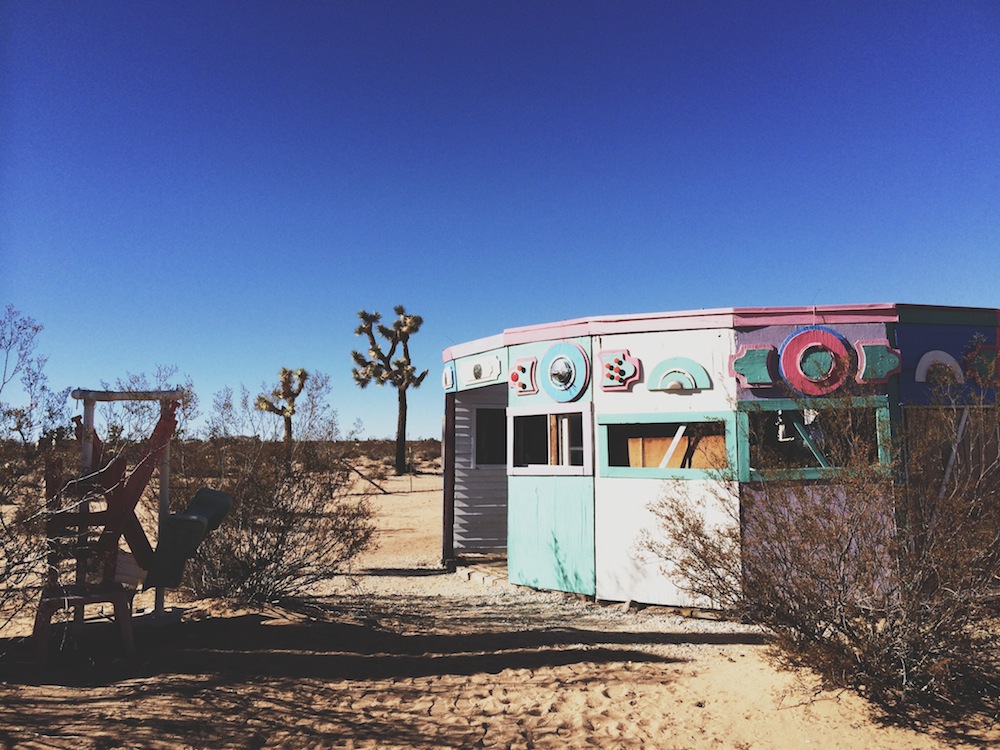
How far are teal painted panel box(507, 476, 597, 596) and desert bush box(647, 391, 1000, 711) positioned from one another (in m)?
3.40

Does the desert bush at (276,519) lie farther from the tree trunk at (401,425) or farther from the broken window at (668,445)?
the tree trunk at (401,425)

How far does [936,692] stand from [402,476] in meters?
26.5

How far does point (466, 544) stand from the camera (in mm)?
11508

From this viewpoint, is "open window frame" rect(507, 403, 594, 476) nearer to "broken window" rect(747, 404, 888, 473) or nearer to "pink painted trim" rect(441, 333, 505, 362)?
"pink painted trim" rect(441, 333, 505, 362)

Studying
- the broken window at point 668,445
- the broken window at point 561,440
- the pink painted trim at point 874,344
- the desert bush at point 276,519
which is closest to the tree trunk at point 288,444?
the desert bush at point 276,519

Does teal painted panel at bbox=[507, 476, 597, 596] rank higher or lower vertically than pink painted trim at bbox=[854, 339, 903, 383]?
lower

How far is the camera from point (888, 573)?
4566mm

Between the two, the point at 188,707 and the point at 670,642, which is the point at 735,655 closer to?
the point at 670,642

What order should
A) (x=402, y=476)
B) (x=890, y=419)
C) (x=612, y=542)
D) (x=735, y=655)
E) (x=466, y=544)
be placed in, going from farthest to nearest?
(x=402, y=476) < (x=466, y=544) < (x=612, y=542) < (x=890, y=419) < (x=735, y=655)

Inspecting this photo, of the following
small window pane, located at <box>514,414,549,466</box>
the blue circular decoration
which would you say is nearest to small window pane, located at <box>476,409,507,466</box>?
small window pane, located at <box>514,414,549,466</box>

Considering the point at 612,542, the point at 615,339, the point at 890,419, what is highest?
the point at 615,339

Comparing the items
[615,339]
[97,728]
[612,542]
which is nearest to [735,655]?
[612,542]

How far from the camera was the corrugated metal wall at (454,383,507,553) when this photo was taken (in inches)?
451

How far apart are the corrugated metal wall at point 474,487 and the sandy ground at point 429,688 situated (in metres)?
3.86
